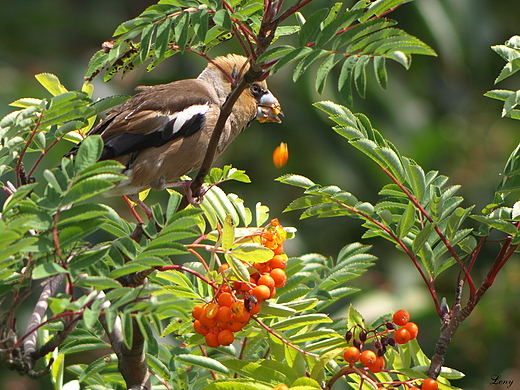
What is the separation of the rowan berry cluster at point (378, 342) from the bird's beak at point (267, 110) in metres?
2.01

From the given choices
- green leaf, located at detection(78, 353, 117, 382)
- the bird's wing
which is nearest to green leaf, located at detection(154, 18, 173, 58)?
green leaf, located at detection(78, 353, 117, 382)

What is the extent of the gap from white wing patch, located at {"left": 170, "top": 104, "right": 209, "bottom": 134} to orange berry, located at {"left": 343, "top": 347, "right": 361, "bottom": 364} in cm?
192

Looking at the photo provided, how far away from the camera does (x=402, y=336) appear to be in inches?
79.1

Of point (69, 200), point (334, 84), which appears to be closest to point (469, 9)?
point (334, 84)

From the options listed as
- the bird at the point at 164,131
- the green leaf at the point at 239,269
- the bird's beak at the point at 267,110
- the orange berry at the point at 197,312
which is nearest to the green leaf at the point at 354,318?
the green leaf at the point at 239,269

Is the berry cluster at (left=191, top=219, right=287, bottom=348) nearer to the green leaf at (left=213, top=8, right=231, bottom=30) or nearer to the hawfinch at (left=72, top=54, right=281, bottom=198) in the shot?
the green leaf at (left=213, top=8, right=231, bottom=30)

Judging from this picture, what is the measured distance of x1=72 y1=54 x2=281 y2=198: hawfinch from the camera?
10.8 ft

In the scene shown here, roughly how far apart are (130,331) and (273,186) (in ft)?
18.0

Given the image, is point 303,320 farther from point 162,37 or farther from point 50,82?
point 50,82

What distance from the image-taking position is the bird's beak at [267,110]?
3873mm

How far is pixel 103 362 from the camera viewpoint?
231 centimetres

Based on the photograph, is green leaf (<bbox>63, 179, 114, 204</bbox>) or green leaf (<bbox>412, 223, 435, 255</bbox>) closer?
green leaf (<bbox>63, 179, 114, 204</bbox>)

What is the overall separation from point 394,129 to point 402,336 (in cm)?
549

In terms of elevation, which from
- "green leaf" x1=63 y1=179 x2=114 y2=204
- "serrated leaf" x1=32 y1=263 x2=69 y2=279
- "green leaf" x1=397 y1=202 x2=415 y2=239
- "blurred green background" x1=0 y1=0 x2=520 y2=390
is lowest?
"blurred green background" x1=0 y1=0 x2=520 y2=390
